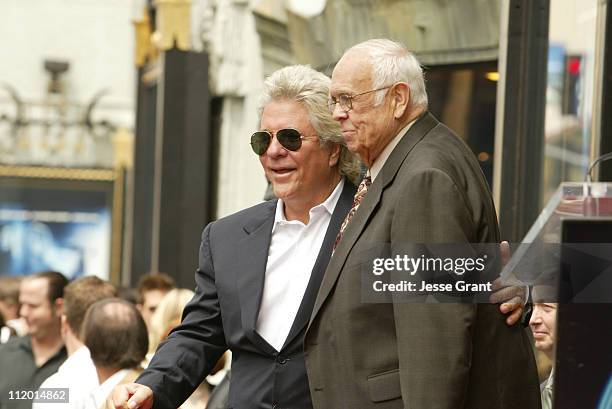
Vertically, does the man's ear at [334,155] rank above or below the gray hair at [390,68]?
below

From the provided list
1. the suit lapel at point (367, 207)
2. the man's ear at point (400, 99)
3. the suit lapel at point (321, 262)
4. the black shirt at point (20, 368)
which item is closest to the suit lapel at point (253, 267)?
the suit lapel at point (321, 262)

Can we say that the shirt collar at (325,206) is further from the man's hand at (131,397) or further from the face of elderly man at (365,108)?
the man's hand at (131,397)

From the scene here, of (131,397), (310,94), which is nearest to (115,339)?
(131,397)

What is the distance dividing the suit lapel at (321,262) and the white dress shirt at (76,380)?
1071 mm

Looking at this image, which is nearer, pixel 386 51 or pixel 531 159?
pixel 386 51

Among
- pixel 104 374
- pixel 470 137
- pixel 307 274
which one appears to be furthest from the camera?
pixel 470 137

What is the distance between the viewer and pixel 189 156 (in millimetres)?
16375

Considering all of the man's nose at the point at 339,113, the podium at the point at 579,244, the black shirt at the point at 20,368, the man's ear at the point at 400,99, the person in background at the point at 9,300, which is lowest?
the person in background at the point at 9,300

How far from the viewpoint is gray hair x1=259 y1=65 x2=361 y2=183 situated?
4.84 metres

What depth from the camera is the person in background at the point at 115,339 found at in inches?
242

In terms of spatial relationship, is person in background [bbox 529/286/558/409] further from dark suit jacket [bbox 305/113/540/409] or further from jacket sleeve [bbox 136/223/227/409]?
jacket sleeve [bbox 136/223/227/409]

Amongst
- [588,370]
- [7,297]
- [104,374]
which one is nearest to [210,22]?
[7,297]

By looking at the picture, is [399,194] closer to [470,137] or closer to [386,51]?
[386,51]

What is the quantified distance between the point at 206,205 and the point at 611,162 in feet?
34.0
